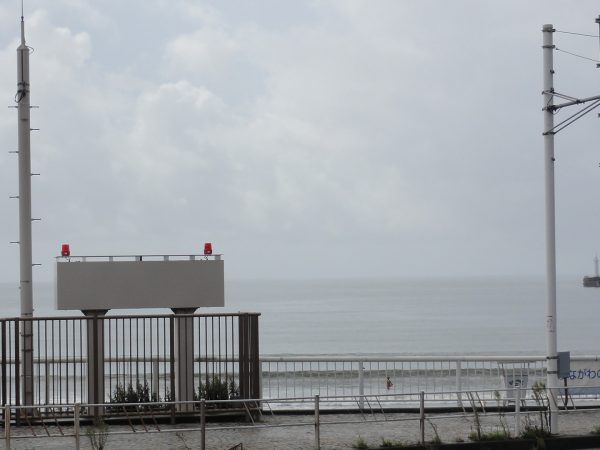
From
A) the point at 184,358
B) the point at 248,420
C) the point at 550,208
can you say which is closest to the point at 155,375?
the point at 184,358

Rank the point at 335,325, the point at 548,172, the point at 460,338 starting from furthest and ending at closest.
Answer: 1. the point at 335,325
2. the point at 460,338
3. the point at 548,172

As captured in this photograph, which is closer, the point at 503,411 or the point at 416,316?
the point at 503,411

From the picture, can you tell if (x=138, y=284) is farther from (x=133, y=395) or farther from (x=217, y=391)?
(x=217, y=391)

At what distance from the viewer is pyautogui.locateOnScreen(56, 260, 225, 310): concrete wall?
766 inches

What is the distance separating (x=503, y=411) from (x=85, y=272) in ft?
28.8

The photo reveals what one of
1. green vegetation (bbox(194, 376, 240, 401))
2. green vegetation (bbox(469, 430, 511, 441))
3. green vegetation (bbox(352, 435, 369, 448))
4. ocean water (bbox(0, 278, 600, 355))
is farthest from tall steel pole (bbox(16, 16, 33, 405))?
ocean water (bbox(0, 278, 600, 355))

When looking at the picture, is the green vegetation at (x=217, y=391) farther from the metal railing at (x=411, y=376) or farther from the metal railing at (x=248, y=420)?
the metal railing at (x=411, y=376)

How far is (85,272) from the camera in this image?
19.5 m

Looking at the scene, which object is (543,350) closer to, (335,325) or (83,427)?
(335,325)

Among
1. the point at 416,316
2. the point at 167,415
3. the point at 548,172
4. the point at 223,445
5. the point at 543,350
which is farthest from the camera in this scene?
the point at 416,316

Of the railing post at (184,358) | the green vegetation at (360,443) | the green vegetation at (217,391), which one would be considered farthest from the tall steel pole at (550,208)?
the railing post at (184,358)

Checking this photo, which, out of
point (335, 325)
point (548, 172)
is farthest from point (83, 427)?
point (335, 325)

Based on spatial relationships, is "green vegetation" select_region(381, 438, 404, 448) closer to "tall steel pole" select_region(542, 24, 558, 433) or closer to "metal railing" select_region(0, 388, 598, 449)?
"metal railing" select_region(0, 388, 598, 449)

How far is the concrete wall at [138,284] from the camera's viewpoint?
63.8 feet
